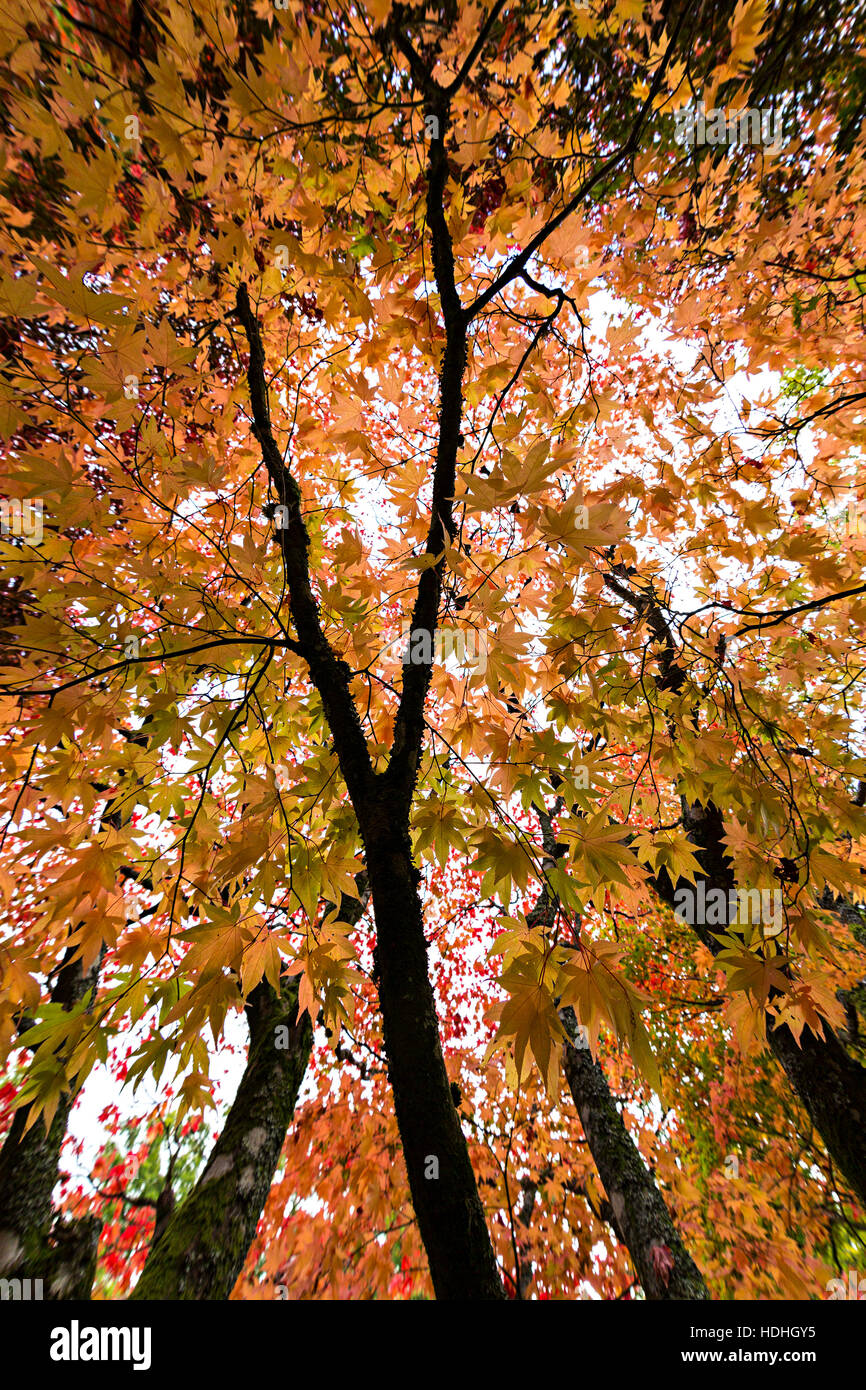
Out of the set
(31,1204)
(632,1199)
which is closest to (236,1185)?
(31,1204)

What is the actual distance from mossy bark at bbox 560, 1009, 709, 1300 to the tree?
3 centimetres

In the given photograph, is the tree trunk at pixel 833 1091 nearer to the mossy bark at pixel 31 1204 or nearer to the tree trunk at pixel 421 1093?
the tree trunk at pixel 421 1093

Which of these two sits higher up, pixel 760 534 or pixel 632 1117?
pixel 760 534

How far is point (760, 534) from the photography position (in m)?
2.52

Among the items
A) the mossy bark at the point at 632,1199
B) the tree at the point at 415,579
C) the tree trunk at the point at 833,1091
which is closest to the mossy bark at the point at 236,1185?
the tree at the point at 415,579

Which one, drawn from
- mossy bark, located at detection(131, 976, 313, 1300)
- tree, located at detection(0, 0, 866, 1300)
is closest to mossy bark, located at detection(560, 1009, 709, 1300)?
tree, located at detection(0, 0, 866, 1300)

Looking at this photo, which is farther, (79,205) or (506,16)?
(506,16)

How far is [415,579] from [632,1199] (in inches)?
170

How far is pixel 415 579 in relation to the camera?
96.2 inches

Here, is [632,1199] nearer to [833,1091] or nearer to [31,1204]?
[833,1091]

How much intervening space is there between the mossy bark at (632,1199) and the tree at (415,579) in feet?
0.09
